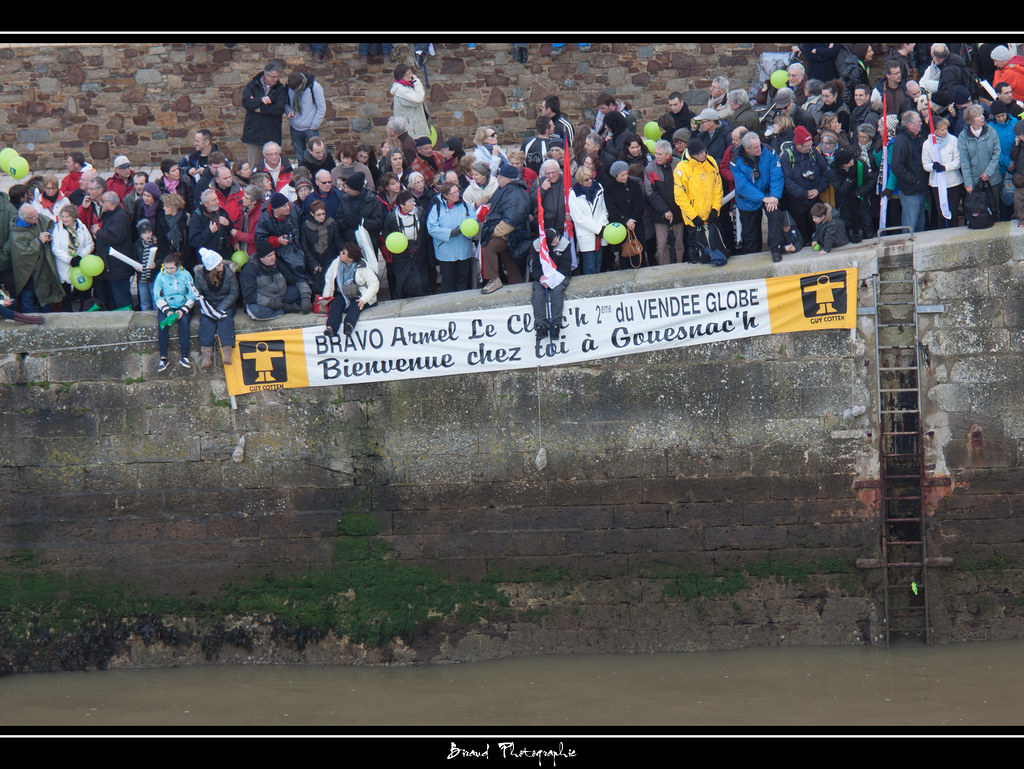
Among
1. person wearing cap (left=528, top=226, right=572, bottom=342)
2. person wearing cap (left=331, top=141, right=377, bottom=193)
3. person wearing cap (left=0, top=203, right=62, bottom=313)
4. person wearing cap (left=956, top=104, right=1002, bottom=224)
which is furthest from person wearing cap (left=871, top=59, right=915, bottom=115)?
person wearing cap (left=0, top=203, right=62, bottom=313)

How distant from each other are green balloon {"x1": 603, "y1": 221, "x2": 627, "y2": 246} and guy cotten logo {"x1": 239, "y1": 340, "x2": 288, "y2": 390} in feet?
9.81

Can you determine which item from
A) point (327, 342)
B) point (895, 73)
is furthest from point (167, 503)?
point (895, 73)

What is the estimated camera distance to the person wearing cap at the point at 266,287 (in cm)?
1077

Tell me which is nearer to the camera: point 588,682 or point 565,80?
point 588,682

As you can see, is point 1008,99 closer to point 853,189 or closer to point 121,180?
point 853,189

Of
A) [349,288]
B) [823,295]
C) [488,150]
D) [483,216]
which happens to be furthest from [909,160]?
[349,288]

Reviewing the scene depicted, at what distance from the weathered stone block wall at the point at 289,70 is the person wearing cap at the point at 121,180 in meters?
3.48

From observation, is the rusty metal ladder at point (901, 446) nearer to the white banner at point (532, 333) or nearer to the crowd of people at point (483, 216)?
the white banner at point (532, 333)

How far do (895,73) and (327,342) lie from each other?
6023mm

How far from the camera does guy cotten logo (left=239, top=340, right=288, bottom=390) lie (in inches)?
424

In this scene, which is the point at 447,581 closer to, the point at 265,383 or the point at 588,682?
the point at 588,682

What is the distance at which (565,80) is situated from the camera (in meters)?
15.3

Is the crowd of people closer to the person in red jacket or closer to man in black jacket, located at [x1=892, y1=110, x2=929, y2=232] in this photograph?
man in black jacket, located at [x1=892, y1=110, x2=929, y2=232]

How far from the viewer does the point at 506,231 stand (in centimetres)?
1073
